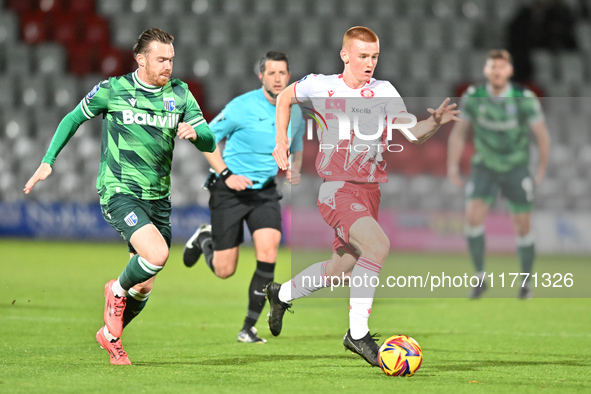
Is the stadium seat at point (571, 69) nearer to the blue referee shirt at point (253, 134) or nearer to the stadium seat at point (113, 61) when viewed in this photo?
the stadium seat at point (113, 61)

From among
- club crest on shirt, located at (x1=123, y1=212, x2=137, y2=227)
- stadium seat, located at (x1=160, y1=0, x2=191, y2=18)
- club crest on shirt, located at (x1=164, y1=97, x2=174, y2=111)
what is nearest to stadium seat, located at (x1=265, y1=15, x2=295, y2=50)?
stadium seat, located at (x1=160, y1=0, x2=191, y2=18)

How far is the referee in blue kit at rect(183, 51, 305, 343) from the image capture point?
296 inches

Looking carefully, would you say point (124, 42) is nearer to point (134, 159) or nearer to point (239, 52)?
point (239, 52)

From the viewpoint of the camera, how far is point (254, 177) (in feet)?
25.4

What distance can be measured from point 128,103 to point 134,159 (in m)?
0.36

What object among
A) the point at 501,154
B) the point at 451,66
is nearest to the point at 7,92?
the point at 451,66

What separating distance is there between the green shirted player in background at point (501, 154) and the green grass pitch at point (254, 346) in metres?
0.78

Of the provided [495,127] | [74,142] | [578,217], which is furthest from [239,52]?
[495,127]

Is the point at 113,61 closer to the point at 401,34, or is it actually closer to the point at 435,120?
the point at 401,34

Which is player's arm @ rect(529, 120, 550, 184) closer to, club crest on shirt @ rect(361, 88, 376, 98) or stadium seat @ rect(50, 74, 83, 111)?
club crest on shirt @ rect(361, 88, 376, 98)

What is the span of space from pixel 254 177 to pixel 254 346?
4.81 feet

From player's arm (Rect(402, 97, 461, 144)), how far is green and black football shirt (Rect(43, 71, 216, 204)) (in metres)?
1.57

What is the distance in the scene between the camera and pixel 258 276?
755 cm

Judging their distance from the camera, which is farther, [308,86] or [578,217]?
[578,217]
